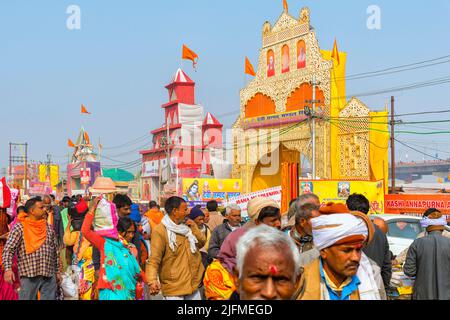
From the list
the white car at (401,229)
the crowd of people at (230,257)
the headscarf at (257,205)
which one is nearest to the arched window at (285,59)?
the white car at (401,229)

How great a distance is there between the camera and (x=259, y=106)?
32.0 m

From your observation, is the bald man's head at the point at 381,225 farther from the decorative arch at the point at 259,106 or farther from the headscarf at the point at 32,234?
the decorative arch at the point at 259,106

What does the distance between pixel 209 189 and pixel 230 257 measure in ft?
88.4

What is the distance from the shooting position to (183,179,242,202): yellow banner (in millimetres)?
30844

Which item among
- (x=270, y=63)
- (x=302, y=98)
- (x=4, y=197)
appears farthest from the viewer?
(x=270, y=63)

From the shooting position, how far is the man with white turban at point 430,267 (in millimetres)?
5984

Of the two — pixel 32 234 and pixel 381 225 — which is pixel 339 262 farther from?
pixel 32 234

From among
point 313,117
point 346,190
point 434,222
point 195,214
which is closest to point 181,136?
point 313,117

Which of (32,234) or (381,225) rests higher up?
(381,225)

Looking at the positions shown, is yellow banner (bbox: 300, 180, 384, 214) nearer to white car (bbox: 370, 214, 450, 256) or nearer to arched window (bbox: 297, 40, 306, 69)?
white car (bbox: 370, 214, 450, 256)

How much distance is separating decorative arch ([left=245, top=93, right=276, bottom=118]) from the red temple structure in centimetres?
1553

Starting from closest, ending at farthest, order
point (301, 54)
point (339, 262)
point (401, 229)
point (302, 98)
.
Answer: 1. point (339, 262)
2. point (401, 229)
3. point (301, 54)
4. point (302, 98)

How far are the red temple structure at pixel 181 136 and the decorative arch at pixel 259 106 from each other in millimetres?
15527

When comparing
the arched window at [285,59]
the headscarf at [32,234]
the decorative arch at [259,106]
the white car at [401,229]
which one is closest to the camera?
the headscarf at [32,234]
